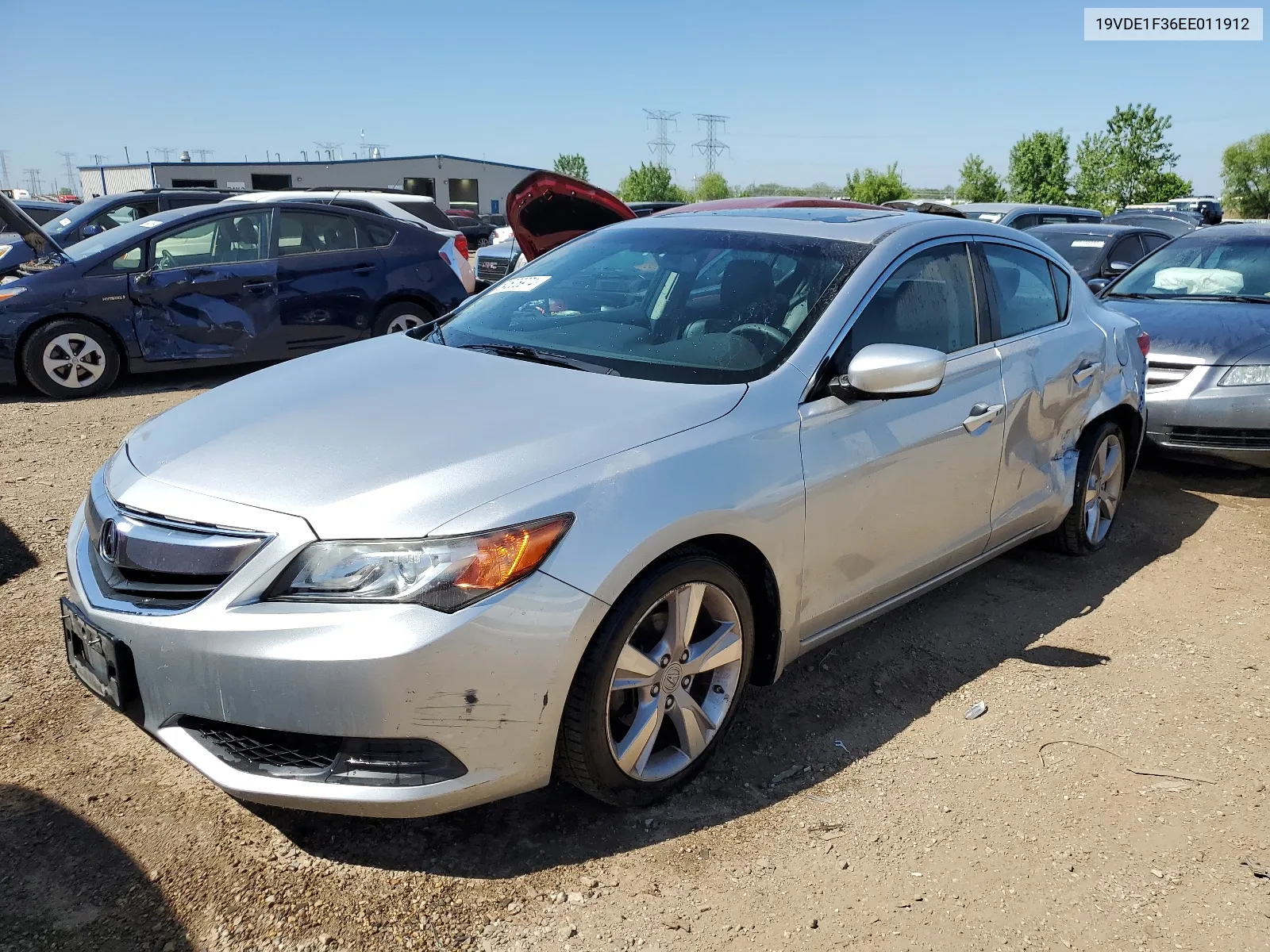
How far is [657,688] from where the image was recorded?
2744 mm

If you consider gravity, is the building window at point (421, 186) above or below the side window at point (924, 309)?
above

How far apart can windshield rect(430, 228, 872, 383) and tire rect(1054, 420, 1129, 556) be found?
1.86 meters

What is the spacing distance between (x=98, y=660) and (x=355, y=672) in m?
0.76

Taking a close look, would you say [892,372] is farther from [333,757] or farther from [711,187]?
[711,187]

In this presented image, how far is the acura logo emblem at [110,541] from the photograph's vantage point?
2.55 m

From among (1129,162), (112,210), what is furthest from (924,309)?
(1129,162)

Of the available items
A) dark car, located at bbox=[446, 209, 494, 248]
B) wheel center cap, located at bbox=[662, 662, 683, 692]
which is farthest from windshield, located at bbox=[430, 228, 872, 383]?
dark car, located at bbox=[446, 209, 494, 248]

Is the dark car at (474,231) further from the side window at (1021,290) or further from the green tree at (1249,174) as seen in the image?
the green tree at (1249,174)

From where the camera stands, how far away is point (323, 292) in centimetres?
857

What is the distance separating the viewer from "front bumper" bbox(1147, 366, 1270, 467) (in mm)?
5883

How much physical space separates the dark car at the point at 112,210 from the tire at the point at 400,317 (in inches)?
163

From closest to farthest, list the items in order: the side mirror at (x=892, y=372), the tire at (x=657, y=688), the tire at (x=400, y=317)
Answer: the tire at (x=657, y=688) < the side mirror at (x=892, y=372) < the tire at (x=400, y=317)

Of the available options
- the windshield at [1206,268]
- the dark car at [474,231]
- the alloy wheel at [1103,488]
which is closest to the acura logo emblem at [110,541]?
the alloy wheel at [1103,488]

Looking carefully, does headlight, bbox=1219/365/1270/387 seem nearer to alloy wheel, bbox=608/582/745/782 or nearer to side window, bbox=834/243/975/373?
side window, bbox=834/243/975/373
